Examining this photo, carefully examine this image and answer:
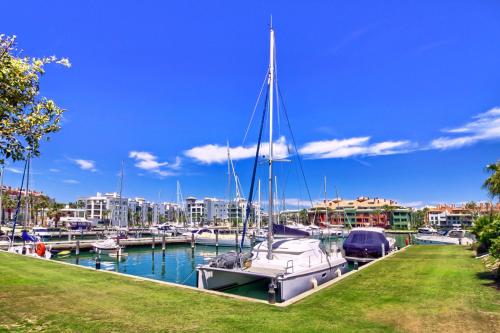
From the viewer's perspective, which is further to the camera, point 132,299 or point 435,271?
point 435,271

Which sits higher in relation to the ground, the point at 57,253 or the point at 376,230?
the point at 376,230

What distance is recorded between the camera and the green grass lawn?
31.1ft

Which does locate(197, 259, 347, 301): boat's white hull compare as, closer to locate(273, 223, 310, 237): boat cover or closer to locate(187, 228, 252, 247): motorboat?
locate(273, 223, 310, 237): boat cover

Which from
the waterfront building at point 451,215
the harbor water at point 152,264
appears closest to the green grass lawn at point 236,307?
the harbor water at point 152,264

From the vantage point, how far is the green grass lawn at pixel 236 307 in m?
9.48

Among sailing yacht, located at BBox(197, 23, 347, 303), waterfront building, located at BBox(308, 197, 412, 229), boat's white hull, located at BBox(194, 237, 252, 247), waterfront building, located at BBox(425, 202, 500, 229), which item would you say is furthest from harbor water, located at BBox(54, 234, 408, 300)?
waterfront building, located at BBox(425, 202, 500, 229)

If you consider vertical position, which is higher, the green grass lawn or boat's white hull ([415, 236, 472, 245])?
the green grass lawn

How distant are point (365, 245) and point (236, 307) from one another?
22524mm

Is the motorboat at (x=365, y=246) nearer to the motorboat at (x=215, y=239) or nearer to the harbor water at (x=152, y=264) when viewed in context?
the harbor water at (x=152, y=264)

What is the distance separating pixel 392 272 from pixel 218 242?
42.7m

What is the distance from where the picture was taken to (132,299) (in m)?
12.6

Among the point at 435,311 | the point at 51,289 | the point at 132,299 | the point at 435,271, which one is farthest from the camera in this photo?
the point at 435,271

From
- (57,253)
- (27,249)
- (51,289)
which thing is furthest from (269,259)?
(57,253)

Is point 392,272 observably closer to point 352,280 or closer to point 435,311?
point 352,280
